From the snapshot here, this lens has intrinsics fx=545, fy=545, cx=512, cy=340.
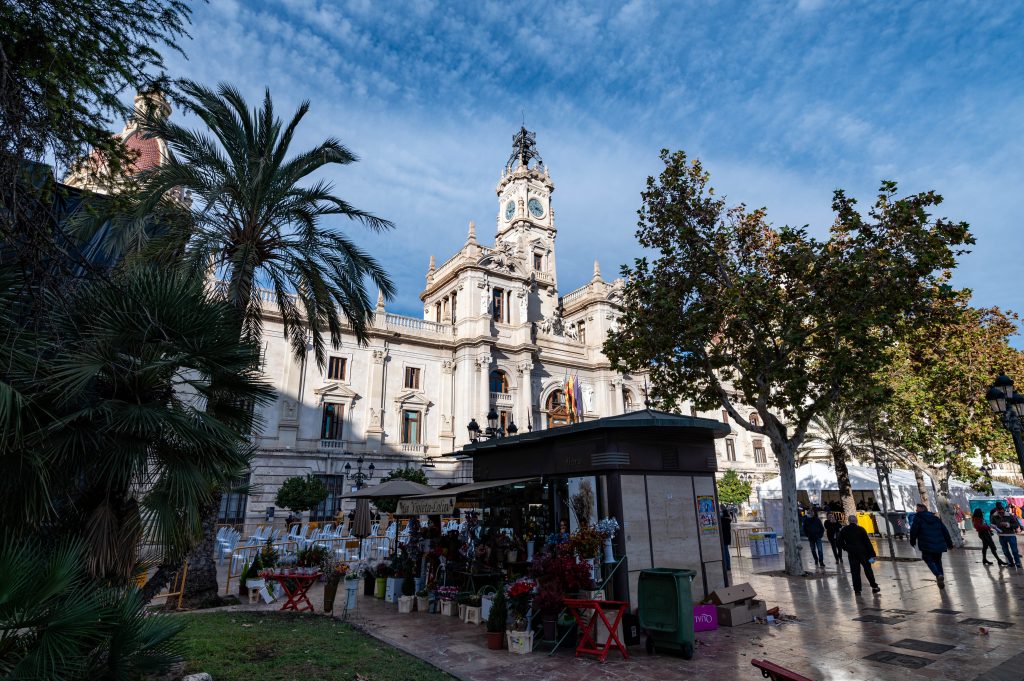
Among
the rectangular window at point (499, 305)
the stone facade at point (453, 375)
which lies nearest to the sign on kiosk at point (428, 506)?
the stone facade at point (453, 375)

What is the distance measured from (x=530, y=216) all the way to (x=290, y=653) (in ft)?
152

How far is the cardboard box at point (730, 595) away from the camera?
397 inches

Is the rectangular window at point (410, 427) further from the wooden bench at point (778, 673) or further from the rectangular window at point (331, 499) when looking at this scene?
the wooden bench at point (778, 673)

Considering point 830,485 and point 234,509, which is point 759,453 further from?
point 234,509

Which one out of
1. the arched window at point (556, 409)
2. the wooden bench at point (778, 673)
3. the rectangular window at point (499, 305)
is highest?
the rectangular window at point (499, 305)

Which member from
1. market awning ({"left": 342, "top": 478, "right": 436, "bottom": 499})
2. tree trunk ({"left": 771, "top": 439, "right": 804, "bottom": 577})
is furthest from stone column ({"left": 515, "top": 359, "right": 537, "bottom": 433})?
tree trunk ({"left": 771, "top": 439, "right": 804, "bottom": 577})

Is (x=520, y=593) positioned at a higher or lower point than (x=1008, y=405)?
lower

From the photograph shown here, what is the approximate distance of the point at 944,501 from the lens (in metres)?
22.3

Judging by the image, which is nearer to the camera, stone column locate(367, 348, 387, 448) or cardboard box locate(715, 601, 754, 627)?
cardboard box locate(715, 601, 754, 627)

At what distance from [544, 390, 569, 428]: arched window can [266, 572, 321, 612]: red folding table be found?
→ 2959 centimetres

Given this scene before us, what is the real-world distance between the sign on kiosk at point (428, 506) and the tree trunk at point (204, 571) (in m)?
4.07

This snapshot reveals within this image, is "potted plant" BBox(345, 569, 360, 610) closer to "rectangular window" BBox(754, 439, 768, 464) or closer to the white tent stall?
the white tent stall

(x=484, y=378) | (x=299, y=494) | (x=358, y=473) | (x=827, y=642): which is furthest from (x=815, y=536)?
(x=484, y=378)

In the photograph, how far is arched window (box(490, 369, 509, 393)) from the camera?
39.5 metres
